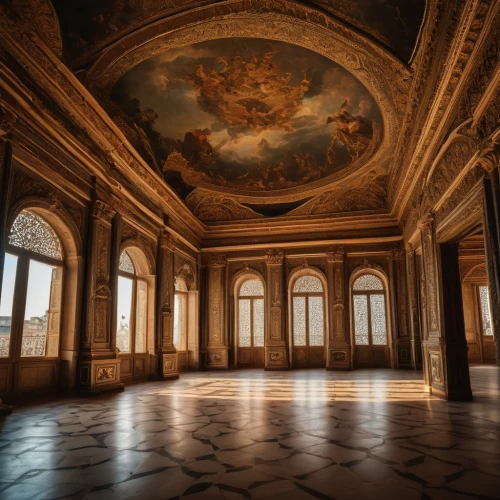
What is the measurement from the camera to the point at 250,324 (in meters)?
16.9

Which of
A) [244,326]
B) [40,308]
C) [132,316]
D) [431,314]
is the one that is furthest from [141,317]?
[431,314]

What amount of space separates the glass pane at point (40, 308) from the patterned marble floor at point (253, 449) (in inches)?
48.6

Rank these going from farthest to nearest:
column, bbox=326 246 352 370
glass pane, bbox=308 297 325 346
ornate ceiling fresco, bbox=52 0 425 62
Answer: glass pane, bbox=308 297 325 346
column, bbox=326 246 352 370
ornate ceiling fresco, bbox=52 0 425 62

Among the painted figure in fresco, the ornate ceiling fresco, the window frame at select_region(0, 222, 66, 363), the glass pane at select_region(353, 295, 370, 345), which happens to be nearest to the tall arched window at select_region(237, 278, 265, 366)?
the glass pane at select_region(353, 295, 370, 345)

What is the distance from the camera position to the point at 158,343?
1262 cm

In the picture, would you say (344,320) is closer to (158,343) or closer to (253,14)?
(158,343)

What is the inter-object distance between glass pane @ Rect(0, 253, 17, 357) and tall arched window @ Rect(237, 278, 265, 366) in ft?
32.5

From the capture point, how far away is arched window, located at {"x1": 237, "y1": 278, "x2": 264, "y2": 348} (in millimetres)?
16797

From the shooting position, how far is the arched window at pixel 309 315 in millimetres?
16406

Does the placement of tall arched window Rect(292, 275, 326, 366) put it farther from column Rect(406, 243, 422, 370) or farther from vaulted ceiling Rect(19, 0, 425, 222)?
column Rect(406, 243, 422, 370)

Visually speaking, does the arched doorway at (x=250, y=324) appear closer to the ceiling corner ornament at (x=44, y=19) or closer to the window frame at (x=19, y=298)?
the window frame at (x=19, y=298)

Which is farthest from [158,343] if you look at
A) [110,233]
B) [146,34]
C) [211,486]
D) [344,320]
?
[211,486]

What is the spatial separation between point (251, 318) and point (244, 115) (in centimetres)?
783

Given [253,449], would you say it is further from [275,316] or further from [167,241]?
[275,316]
